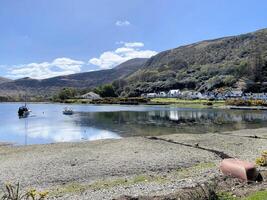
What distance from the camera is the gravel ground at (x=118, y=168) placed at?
60.5 feet

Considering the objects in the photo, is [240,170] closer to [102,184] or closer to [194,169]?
[194,169]

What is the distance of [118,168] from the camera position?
77.7 ft

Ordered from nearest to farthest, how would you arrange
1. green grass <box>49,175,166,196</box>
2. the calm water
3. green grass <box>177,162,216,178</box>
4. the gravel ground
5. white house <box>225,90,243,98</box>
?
the gravel ground, green grass <box>49,175,166,196</box>, green grass <box>177,162,216,178</box>, the calm water, white house <box>225,90,243,98</box>

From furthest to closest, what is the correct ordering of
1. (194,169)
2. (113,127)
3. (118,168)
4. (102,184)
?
(113,127)
(118,168)
(194,169)
(102,184)

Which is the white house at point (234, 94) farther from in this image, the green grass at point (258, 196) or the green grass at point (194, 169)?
the green grass at point (258, 196)

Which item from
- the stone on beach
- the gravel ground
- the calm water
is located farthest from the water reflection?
the stone on beach

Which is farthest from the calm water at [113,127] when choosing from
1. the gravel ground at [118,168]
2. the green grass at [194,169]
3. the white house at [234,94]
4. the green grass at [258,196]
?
the white house at [234,94]

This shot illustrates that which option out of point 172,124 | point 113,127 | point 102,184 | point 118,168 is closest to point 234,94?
point 172,124

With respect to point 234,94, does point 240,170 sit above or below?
below

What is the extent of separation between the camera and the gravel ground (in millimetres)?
18438

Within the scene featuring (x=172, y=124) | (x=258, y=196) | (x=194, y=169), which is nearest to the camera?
(x=258, y=196)

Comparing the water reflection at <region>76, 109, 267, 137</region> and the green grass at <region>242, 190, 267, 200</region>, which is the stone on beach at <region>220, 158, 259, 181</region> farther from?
the water reflection at <region>76, 109, 267, 137</region>

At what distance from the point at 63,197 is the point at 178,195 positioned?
548cm

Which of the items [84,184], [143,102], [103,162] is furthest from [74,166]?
[143,102]
